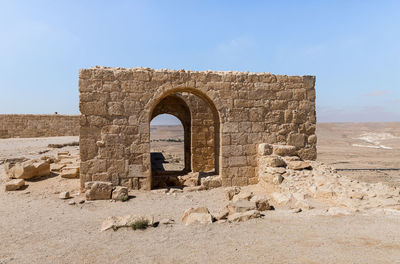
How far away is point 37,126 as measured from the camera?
65.9ft

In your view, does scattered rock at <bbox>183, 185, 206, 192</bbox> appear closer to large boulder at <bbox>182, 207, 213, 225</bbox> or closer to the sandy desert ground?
the sandy desert ground

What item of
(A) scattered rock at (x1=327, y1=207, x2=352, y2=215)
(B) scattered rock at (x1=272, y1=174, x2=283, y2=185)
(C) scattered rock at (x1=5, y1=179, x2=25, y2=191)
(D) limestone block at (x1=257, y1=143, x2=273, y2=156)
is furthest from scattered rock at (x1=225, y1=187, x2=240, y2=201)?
(C) scattered rock at (x1=5, y1=179, x2=25, y2=191)

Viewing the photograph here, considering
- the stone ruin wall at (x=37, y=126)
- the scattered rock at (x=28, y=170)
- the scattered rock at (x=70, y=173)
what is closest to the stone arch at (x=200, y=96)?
the scattered rock at (x=70, y=173)

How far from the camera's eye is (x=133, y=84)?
6.11 m

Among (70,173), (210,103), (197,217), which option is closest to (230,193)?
(197,217)

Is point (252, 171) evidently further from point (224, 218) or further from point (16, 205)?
point (16, 205)

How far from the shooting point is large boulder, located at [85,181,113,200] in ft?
17.9

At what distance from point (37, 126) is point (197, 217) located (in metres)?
20.4

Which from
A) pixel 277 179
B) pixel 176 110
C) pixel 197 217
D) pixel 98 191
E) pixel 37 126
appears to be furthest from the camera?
pixel 37 126

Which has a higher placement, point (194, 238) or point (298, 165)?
point (298, 165)

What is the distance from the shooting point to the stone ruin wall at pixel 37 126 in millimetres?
19359

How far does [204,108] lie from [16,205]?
727cm

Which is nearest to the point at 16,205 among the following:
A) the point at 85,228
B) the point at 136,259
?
the point at 85,228

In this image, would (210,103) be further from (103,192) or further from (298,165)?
(103,192)
